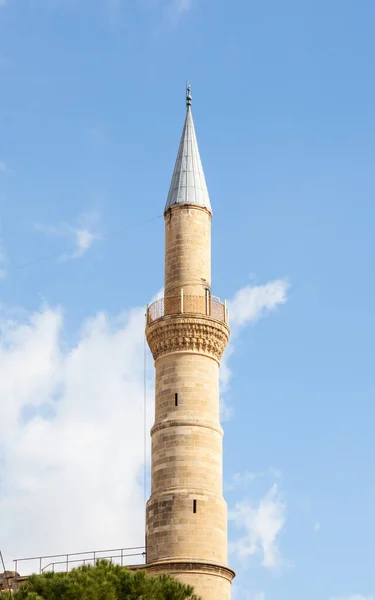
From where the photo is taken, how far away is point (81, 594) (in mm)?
37188

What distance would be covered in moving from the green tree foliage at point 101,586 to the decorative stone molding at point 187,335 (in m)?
11.6

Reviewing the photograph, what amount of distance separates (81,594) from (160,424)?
11.2 m

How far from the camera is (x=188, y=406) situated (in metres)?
47.1

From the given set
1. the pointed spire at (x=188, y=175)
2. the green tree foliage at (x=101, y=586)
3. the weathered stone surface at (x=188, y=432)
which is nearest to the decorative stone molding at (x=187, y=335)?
the weathered stone surface at (x=188, y=432)

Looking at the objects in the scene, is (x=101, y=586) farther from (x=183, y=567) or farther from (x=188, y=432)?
(x=188, y=432)

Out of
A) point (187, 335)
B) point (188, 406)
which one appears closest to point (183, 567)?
point (188, 406)

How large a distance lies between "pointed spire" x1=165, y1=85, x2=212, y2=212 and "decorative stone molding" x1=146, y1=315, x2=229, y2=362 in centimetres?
536

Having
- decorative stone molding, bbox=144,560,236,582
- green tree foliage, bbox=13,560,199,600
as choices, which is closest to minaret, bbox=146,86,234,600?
decorative stone molding, bbox=144,560,236,582

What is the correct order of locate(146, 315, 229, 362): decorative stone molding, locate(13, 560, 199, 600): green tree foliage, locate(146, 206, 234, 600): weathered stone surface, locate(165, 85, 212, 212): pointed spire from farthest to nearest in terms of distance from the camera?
locate(165, 85, 212, 212): pointed spire → locate(146, 315, 229, 362): decorative stone molding → locate(146, 206, 234, 600): weathered stone surface → locate(13, 560, 199, 600): green tree foliage

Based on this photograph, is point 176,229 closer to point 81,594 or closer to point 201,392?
point 201,392

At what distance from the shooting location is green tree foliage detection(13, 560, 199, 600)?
37.4 m

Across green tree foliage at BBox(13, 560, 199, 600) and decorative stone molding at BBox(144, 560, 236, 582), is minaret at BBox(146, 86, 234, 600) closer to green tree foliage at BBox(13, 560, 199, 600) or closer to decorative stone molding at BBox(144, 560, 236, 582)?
decorative stone molding at BBox(144, 560, 236, 582)

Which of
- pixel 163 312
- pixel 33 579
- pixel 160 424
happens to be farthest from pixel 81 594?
pixel 163 312

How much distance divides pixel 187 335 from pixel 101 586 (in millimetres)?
13429
